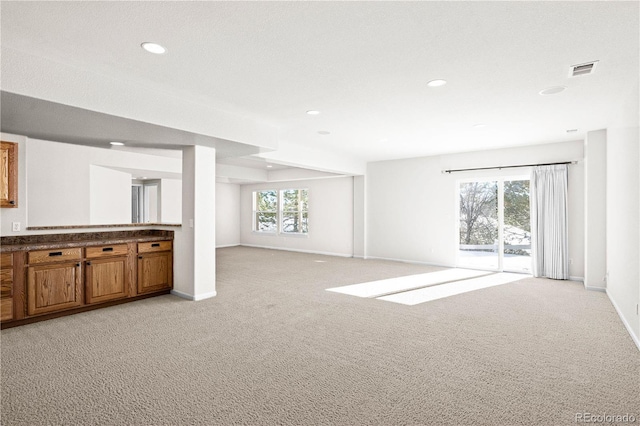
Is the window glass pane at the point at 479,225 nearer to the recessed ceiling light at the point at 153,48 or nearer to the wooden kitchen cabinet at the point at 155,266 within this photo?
the wooden kitchen cabinet at the point at 155,266

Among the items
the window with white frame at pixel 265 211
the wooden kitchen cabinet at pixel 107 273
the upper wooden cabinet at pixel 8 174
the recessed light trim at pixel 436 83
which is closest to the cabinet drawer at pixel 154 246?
the wooden kitchen cabinet at pixel 107 273

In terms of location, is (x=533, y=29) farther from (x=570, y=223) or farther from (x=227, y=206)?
(x=227, y=206)

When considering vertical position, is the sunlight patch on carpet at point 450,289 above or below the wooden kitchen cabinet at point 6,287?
below

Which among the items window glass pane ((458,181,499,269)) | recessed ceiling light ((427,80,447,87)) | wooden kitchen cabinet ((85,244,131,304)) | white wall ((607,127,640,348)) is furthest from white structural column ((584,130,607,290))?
wooden kitchen cabinet ((85,244,131,304))

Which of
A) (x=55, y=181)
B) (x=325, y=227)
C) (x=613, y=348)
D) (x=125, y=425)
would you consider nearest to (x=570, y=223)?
(x=613, y=348)

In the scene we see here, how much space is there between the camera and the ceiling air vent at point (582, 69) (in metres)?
2.90

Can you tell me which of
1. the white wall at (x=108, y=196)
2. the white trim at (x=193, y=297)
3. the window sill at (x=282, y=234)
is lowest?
the white trim at (x=193, y=297)

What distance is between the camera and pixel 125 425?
194 centimetres

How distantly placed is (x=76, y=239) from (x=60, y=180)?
192 centimetres

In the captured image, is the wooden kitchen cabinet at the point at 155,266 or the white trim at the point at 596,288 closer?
the wooden kitchen cabinet at the point at 155,266

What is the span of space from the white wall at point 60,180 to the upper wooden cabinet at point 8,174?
3.34 ft

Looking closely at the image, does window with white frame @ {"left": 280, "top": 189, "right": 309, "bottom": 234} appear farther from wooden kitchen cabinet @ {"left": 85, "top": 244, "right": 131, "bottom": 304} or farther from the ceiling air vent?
the ceiling air vent

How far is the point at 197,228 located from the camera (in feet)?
15.4

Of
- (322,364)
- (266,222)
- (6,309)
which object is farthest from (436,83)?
(266,222)
